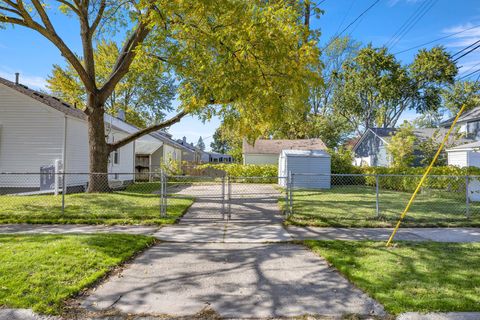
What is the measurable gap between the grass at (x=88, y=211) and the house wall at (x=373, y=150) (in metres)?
22.3

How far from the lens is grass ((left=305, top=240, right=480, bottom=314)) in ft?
12.1

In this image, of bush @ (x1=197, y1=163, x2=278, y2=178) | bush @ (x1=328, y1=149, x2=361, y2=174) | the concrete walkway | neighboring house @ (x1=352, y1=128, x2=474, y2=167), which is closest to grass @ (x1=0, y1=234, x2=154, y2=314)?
the concrete walkway

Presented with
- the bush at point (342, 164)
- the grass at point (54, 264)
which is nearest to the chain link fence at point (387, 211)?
the grass at point (54, 264)

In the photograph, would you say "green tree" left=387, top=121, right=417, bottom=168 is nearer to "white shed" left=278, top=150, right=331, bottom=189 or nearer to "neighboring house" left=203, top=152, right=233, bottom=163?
"white shed" left=278, top=150, right=331, bottom=189

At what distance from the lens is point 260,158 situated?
33.3 metres

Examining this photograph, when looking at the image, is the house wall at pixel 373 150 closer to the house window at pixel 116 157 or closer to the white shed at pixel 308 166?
the white shed at pixel 308 166

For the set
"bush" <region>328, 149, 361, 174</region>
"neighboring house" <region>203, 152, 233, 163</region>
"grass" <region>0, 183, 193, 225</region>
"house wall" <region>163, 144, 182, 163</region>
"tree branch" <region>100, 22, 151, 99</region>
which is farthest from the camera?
→ "neighboring house" <region>203, 152, 233, 163</region>

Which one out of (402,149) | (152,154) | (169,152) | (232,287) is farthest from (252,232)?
(169,152)

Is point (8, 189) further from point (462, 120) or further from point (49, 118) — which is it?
point (462, 120)

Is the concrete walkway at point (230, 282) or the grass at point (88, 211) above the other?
the grass at point (88, 211)

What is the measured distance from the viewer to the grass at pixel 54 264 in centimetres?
372

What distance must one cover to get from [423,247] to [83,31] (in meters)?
13.7

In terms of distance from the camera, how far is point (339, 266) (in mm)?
5031

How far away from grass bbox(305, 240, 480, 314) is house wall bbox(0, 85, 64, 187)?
40.8ft
